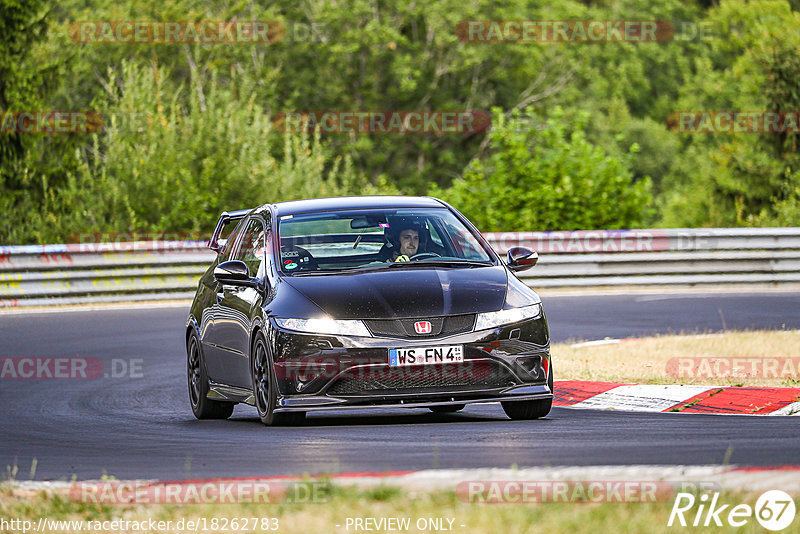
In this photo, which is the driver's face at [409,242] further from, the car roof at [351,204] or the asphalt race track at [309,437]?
the asphalt race track at [309,437]

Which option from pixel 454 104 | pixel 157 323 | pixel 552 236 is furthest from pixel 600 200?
pixel 454 104

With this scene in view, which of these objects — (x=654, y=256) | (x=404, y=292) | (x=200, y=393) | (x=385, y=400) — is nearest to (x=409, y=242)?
(x=404, y=292)

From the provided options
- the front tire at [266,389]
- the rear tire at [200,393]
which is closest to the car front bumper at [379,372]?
the front tire at [266,389]

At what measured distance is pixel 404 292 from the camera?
9312mm

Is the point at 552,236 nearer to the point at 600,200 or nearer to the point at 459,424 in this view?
the point at 600,200

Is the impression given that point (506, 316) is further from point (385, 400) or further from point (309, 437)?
point (309, 437)

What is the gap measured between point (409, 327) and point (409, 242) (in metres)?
1.34

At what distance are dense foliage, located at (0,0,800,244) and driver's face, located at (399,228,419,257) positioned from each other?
18.0 m

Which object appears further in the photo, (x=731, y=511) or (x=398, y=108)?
(x=398, y=108)

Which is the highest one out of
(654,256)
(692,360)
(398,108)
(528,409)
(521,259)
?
(521,259)

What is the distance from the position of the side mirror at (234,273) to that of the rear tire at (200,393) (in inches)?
48.3

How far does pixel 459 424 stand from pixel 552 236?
15.3 m

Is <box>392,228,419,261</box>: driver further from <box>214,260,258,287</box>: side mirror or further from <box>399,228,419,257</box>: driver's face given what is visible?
<box>214,260,258,287</box>: side mirror

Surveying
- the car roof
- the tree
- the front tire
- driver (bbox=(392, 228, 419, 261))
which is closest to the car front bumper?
the front tire
